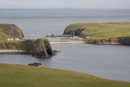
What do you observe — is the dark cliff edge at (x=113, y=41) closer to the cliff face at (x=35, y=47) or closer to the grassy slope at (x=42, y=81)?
the cliff face at (x=35, y=47)

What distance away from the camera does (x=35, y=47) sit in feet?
343

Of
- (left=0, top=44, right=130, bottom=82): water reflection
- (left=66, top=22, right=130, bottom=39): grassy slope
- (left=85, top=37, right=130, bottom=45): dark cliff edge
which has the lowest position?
(left=0, top=44, right=130, bottom=82): water reflection

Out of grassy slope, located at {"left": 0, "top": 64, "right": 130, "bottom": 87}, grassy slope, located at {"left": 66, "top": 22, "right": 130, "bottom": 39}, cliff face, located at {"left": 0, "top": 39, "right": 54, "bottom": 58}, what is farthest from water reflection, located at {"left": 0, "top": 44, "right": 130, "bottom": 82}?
grassy slope, located at {"left": 66, "top": 22, "right": 130, "bottom": 39}

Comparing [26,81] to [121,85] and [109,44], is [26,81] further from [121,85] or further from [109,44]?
[109,44]

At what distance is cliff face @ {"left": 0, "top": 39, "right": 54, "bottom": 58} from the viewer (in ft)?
Result: 334

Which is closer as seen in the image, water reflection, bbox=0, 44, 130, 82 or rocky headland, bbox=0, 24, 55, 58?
water reflection, bbox=0, 44, 130, 82

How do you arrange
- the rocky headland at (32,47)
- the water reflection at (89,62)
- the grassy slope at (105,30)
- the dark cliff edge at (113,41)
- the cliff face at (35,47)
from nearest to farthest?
1. the water reflection at (89,62)
2. the cliff face at (35,47)
3. the rocky headland at (32,47)
4. the dark cliff edge at (113,41)
5. the grassy slope at (105,30)

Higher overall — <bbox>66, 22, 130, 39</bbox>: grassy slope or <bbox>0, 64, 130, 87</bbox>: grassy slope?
<bbox>66, 22, 130, 39</bbox>: grassy slope

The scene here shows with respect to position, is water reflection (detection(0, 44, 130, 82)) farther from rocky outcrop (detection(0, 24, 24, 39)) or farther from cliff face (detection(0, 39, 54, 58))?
rocky outcrop (detection(0, 24, 24, 39))

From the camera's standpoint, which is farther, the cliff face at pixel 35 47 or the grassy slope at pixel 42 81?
the cliff face at pixel 35 47

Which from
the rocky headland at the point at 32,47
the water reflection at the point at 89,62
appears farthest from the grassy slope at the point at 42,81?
the rocky headland at the point at 32,47

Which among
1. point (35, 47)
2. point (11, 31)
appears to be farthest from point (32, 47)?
point (11, 31)

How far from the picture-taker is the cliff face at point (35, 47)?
334 ft

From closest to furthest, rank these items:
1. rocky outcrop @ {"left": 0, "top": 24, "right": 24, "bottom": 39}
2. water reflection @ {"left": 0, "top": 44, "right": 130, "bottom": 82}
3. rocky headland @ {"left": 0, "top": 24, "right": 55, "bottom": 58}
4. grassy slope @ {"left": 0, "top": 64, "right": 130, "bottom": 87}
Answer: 1. grassy slope @ {"left": 0, "top": 64, "right": 130, "bottom": 87}
2. water reflection @ {"left": 0, "top": 44, "right": 130, "bottom": 82}
3. rocky headland @ {"left": 0, "top": 24, "right": 55, "bottom": 58}
4. rocky outcrop @ {"left": 0, "top": 24, "right": 24, "bottom": 39}
